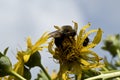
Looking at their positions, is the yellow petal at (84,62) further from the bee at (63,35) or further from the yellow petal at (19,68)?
the yellow petal at (19,68)

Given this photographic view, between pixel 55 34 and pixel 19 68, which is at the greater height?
pixel 55 34

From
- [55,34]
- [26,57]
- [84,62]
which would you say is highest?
[55,34]

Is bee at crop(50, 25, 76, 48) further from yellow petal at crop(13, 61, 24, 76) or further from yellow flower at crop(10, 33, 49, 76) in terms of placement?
yellow petal at crop(13, 61, 24, 76)

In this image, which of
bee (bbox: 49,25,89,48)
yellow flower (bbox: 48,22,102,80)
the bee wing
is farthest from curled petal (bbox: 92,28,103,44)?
the bee wing

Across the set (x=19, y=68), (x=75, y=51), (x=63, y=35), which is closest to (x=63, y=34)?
(x=63, y=35)

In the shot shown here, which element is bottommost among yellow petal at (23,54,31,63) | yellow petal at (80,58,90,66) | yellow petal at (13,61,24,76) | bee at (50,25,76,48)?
yellow petal at (80,58,90,66)

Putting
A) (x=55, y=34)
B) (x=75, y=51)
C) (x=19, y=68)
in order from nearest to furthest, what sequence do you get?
(x=19, y=68) → (x=55, y=34) → (x=75, y=51)

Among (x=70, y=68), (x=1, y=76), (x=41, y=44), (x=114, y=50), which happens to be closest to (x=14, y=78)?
(x=1, y=76)

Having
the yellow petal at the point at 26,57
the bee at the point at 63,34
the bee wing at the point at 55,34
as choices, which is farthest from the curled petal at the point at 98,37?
the yellow petal at the point at 26,57

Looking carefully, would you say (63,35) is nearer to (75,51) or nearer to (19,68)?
(75,51)

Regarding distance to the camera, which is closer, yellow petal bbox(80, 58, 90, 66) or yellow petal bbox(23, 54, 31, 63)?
yellow petal bbox(23, 54, 31, 63)
